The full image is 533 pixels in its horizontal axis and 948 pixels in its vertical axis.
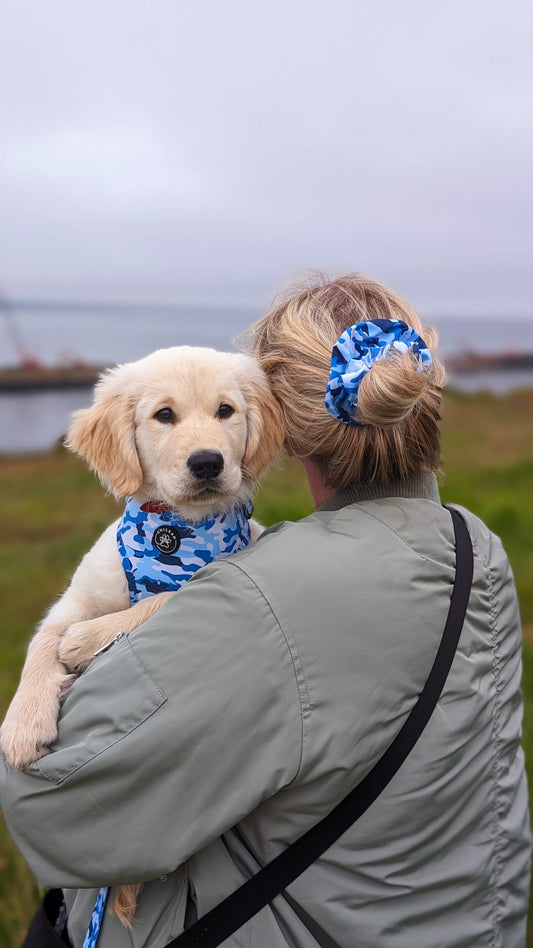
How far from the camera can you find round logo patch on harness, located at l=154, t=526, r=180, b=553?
7.57ft

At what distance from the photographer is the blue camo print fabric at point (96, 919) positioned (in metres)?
1.71

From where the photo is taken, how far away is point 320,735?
152 cm

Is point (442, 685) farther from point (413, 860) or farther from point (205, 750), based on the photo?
point (205, 750)

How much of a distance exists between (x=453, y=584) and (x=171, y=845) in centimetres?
78

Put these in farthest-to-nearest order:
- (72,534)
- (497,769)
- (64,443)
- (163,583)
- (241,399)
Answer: (72,534), (64,443), (241,399), (163,583), (497,769)

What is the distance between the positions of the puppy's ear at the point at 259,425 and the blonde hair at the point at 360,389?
11cm

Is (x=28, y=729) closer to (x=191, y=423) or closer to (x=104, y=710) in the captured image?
(x=104, y=710)

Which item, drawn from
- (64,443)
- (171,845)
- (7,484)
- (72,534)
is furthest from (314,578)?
(7,484)

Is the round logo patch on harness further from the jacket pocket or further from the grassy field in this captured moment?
the grassy field

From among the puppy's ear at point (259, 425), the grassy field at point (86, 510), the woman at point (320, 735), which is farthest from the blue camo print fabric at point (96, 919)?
the grassy field at point (86, 510)

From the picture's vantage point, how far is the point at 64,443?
2857 mm

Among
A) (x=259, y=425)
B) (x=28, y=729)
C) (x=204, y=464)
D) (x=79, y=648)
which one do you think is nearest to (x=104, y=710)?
(x=28, y=729)

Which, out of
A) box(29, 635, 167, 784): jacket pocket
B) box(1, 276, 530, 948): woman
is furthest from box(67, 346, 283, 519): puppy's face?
box(29, 635, 167, 784): jacket pocket

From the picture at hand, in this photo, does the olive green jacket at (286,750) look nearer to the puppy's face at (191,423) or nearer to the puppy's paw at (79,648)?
the puppy's paw at (79,648)
